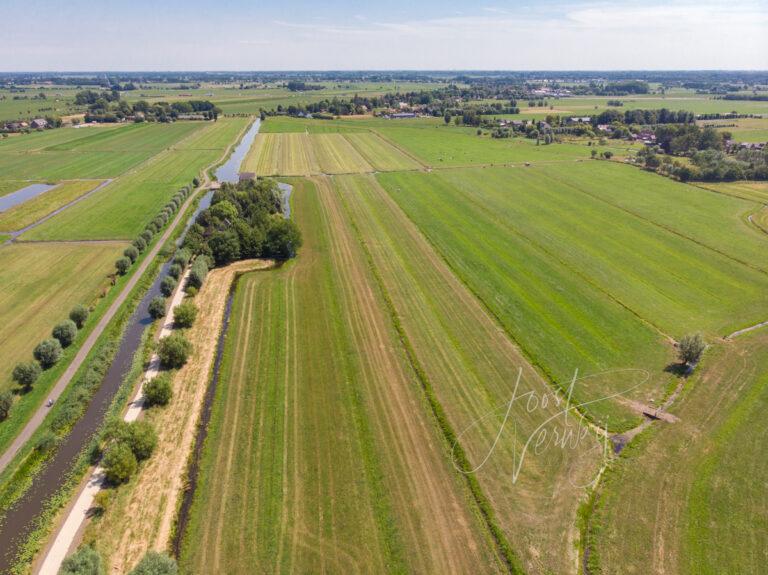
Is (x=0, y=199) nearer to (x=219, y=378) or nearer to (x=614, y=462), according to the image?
(x=219, y=378)

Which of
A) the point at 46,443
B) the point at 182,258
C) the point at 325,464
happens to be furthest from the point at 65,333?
the point at 325,464

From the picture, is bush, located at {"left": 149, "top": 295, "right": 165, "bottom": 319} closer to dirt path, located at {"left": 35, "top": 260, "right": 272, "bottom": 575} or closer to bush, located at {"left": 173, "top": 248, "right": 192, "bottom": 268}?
dirt path, located at {"left": 35, "top": 260, "right": 272, "bottom": 575}

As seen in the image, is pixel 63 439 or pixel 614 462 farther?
pixel 63 439

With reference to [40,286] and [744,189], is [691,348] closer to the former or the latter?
[40,286]

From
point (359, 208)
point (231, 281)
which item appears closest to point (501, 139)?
point (359, 208)

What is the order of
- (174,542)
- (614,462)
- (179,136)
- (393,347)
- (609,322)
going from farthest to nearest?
(179,136) < (609,322) < (393,347) < (614,462) < (174,542)
